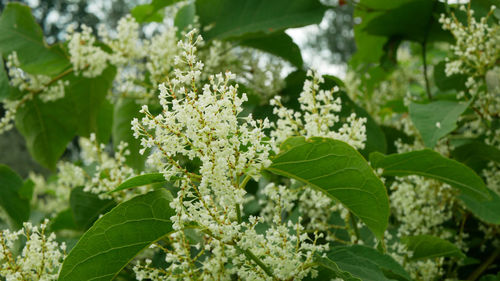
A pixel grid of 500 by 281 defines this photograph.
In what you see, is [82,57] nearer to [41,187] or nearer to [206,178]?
[206,178]

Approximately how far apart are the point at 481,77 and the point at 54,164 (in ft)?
6.20

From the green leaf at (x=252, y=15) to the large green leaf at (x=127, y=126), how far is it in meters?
0.42

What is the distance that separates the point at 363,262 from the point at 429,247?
39 centimetres

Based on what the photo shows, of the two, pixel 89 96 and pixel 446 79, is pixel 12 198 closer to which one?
pixel 89 96

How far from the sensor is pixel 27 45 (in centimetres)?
201

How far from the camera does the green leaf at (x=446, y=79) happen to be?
1.99m

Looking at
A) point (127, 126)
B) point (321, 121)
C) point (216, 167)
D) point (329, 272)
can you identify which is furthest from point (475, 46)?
point (127, 126)

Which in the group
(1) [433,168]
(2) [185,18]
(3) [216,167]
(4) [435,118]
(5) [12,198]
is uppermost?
(2) [185,18]

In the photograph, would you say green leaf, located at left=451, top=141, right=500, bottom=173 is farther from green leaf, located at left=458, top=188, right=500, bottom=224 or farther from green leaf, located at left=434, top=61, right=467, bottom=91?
green leaf, located at left=434, top=61, right=467, bottom=91

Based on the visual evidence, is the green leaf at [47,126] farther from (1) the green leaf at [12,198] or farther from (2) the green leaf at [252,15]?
(2) the green leaf at [252,15]

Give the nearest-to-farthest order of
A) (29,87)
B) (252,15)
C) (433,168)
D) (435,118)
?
(433,168) → (435,118) → (252,15) → (29,87)

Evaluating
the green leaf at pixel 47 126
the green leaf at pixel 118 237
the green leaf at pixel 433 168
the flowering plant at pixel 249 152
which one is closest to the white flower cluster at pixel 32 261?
the flowering plant at pixel 249 152

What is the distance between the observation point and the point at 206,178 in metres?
0.90

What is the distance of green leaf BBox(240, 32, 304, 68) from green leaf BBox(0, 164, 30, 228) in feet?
3.55
